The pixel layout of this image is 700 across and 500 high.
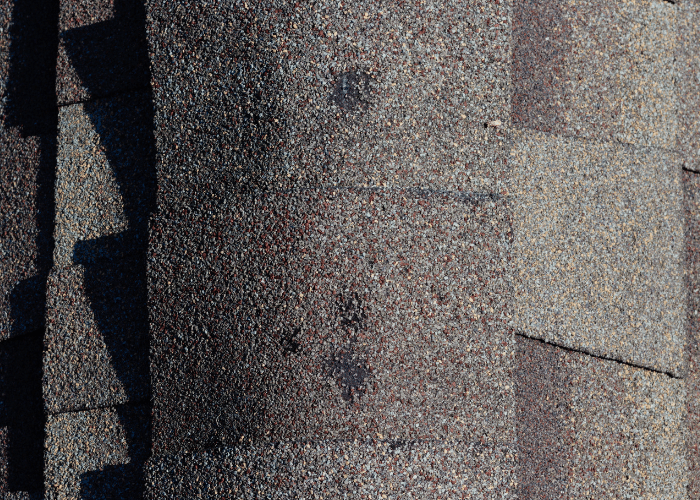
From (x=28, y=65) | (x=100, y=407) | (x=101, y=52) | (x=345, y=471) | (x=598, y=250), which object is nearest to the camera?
(x=345, y=471)

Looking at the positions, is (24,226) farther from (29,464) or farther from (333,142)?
(333,142)

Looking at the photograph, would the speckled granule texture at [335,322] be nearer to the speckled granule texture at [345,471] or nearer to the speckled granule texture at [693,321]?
the speckled granule texture at [345,471]

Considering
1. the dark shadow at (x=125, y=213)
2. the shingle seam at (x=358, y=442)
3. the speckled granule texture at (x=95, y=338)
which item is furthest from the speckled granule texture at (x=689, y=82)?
the speckled granule texture at (x=95, y=338)

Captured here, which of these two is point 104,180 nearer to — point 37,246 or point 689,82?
point 37,246

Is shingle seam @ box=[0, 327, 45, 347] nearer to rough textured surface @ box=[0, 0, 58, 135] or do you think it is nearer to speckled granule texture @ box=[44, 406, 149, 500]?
speckled granule texture @ box=[44, 406, 149, 500]

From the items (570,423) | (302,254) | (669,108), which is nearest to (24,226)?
(302,254)

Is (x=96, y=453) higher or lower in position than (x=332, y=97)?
lower

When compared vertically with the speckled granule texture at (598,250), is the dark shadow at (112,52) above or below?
above

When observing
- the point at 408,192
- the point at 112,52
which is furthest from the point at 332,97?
the point at 112,52
